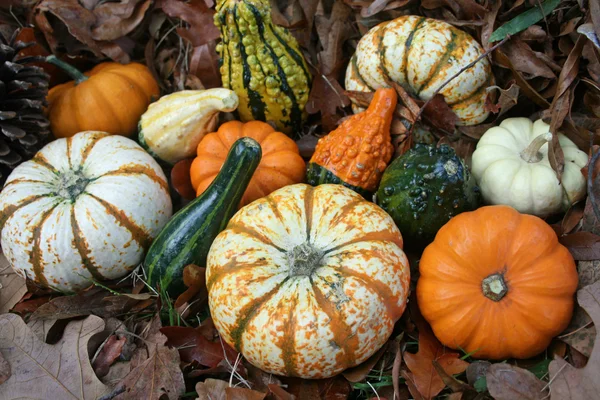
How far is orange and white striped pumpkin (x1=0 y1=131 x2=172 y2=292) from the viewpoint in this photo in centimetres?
222

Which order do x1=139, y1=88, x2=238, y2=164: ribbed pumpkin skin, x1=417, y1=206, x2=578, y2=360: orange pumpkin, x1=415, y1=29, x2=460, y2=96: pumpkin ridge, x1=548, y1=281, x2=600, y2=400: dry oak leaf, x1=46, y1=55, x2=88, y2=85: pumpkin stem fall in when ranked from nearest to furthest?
x1=548, y1=281, x2=600, y2=400: dry oak leaf
x1=417, y1=206, x2=578, y2=360: orange pumpkin
x1=415, y1=29, x2=460, y2=96: pumpkin ridge
x1=139, y1=88, x2=238, y2=164: ribbed pumpkin skin
x1=46, y1=55, x2=88, y2=85: pumpkin stem

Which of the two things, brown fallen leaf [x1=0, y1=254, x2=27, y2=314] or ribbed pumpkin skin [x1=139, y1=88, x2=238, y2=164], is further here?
ribbed pumpkin skin [x1=139, y1=88, x2=238, y2=164]

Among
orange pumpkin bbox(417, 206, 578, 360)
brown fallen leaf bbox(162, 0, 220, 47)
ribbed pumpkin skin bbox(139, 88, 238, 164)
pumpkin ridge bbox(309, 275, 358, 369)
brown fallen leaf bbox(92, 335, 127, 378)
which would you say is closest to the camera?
pumpkin ridge bbox(309, 275, 358, 369)

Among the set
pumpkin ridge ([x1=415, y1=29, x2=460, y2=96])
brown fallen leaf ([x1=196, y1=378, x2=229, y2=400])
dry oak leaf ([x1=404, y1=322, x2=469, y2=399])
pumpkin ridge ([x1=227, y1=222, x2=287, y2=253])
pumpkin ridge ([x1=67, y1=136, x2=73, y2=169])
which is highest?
pumpkin ridge ([x1=67, y1=136, x2=73, y2=169])

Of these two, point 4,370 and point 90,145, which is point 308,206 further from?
point 4,370

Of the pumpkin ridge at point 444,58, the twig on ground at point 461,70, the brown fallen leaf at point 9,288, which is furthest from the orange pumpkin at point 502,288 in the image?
the brown fallen leaf at point 9,288

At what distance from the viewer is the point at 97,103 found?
2697 mm

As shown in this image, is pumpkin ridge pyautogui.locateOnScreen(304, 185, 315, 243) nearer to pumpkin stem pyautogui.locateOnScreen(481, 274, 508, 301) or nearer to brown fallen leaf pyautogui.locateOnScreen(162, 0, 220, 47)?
pumpkin stem pyautogui.locateOnScreen(481, 274, 508, 301)

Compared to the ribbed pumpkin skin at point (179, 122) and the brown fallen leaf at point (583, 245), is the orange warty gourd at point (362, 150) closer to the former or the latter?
the ribbed pumpkin skin at point (179, 122)

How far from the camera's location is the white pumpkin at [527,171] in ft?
7.10

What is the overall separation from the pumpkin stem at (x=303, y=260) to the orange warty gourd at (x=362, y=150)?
583 mm

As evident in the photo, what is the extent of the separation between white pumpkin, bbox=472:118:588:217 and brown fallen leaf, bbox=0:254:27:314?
2139 mm

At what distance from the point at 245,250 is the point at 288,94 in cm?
100

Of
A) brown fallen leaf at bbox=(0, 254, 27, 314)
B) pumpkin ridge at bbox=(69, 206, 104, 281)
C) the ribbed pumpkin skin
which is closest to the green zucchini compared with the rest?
pumpkin ridge at bbox=(69, 206, 104, 281)
